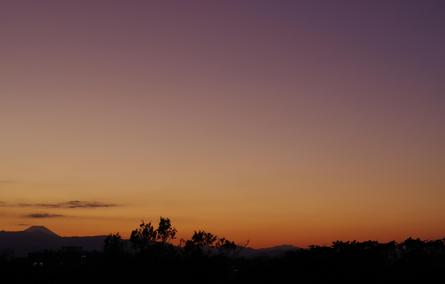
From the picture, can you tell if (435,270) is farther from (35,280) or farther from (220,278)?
(35,280)

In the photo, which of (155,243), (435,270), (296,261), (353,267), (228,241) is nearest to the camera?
(435,270)

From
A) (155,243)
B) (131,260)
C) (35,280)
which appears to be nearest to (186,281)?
(131,260)

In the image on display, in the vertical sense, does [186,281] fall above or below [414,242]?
below

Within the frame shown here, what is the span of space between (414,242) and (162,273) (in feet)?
70.5

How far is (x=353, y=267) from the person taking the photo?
4288 cm

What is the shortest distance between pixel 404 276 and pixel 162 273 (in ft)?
67.1

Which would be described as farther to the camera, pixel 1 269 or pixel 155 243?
pixel 155 243

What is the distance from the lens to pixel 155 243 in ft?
309

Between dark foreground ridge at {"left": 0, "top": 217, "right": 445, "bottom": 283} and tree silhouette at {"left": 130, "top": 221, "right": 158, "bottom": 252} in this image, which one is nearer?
dark foreground ridge at {"left": 0, "top": 217, "right": 445, "bottom": 283}

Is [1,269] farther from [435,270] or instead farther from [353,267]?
[435,270]

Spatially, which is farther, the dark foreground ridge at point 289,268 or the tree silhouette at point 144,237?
the tree silhouette at point 144,237

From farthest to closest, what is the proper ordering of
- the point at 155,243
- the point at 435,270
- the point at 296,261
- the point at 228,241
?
the point at 228,241
the point at 155,243
the point at 296,261
the point at 435,270

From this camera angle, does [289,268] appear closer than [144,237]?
Yes

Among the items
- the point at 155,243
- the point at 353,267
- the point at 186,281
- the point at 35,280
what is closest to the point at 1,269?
the point at 35,280
